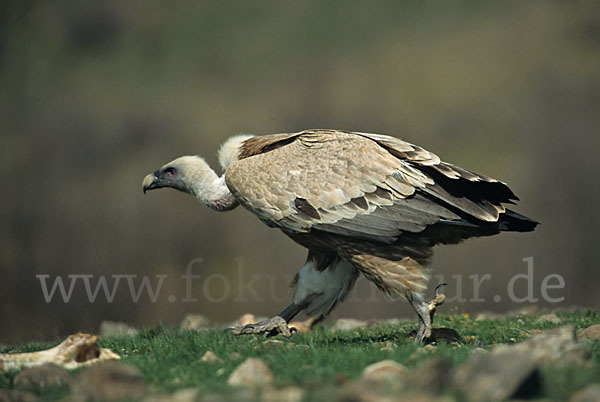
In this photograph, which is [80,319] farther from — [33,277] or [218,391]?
[218,391]

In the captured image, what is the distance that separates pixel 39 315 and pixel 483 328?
1137 cm

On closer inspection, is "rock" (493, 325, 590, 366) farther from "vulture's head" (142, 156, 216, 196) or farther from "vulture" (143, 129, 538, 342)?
"vulture's head" (142, 156, 216, 196)

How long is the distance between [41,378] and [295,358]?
162 cm

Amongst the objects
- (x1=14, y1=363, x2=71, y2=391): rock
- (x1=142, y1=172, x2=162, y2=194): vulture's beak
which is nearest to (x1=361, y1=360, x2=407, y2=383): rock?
(x1=14, y1=363, x2=71, y2=391): rock

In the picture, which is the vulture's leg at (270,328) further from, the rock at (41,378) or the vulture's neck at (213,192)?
the rock at (41,378)

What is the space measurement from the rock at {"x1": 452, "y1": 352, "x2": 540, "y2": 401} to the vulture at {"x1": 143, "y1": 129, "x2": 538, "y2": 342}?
2.83 meters

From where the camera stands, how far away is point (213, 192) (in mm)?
7961

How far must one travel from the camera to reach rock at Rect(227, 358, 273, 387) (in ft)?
13.3

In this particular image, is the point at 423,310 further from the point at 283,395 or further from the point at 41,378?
the point at 41,378

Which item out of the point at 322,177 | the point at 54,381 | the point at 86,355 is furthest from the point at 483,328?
the point at 54,381

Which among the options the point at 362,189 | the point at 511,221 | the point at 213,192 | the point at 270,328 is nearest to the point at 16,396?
the point at 270,328

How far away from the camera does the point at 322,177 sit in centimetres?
673

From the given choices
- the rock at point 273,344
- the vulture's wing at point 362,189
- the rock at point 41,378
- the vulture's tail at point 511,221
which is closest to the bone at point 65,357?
the rock at point 41,378

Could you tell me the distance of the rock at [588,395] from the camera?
10.6 feet
